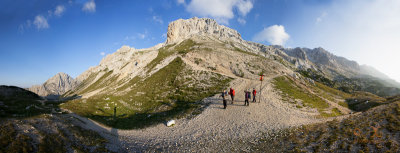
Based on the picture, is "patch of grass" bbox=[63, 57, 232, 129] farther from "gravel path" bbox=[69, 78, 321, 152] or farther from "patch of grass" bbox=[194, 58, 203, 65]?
"patch of grass" bbox=[194, 58, 203, 65]

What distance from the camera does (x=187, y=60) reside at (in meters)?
73.0

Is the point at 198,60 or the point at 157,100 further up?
the point at 198,60

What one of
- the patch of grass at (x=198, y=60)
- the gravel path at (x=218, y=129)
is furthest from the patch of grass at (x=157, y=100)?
the patch of grass at (x=198, y=60)

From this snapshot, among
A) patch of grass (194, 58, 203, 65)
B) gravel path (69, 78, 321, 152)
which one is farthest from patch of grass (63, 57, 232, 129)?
patch of grass (194, 58, 203, 65)

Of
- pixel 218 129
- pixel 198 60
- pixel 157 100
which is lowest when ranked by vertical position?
pixel 218 129

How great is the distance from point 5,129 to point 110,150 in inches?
307

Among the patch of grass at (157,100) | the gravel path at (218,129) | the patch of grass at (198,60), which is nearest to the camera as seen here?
the gravel path at (218,129)

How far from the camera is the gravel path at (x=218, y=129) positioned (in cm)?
1484

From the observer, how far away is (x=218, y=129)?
18.4 meters

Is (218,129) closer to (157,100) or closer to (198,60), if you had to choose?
(157,100)

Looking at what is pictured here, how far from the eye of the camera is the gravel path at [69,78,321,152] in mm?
14836

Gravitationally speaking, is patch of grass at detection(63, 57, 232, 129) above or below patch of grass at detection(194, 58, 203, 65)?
below

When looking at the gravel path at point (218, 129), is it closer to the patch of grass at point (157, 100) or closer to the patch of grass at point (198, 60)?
the patch of grass at point (157, 100)

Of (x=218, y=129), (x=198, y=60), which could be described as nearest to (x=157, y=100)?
(x=218, y=129)
